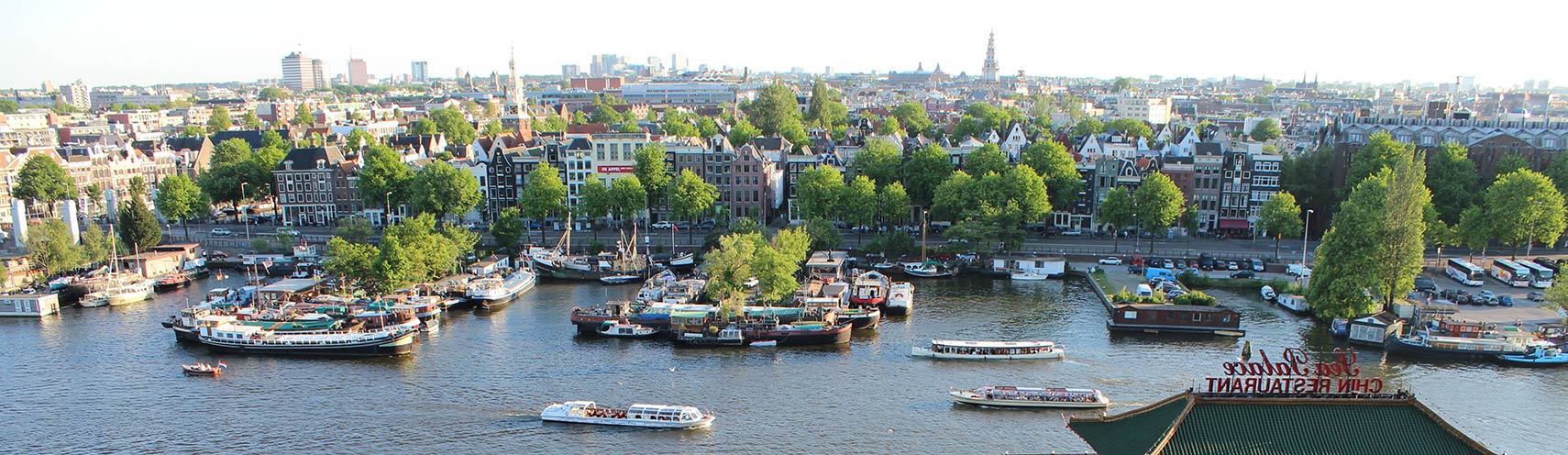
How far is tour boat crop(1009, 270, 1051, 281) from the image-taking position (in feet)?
258

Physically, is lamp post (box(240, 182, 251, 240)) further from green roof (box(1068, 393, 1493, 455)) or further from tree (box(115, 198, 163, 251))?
green roof (box(1068, 393, 1493, 455))

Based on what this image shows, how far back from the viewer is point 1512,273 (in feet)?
233

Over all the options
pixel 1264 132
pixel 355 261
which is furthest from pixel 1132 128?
pixel 355 261

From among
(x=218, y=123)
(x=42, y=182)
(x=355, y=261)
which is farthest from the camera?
(x=218, y=123)

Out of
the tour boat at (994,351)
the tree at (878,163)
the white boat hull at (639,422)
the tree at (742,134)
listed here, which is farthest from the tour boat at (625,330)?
the tree at (742,134)

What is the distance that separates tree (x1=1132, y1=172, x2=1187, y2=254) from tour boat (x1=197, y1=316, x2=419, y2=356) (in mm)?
59800

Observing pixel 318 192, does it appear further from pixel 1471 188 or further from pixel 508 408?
pixel 1471 188

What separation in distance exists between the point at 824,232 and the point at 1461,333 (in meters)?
45.2

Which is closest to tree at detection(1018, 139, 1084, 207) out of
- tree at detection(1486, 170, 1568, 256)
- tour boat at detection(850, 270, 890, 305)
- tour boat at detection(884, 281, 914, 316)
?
tour boat at detection(850, 270, 890, 305)

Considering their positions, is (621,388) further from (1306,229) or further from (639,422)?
(1306,229)

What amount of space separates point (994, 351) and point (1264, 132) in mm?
116820

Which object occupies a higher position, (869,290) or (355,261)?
(355,261)

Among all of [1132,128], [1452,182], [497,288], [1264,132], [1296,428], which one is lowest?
[497,288]

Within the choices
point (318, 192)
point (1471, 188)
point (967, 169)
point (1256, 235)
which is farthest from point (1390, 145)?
point (318, 192)
